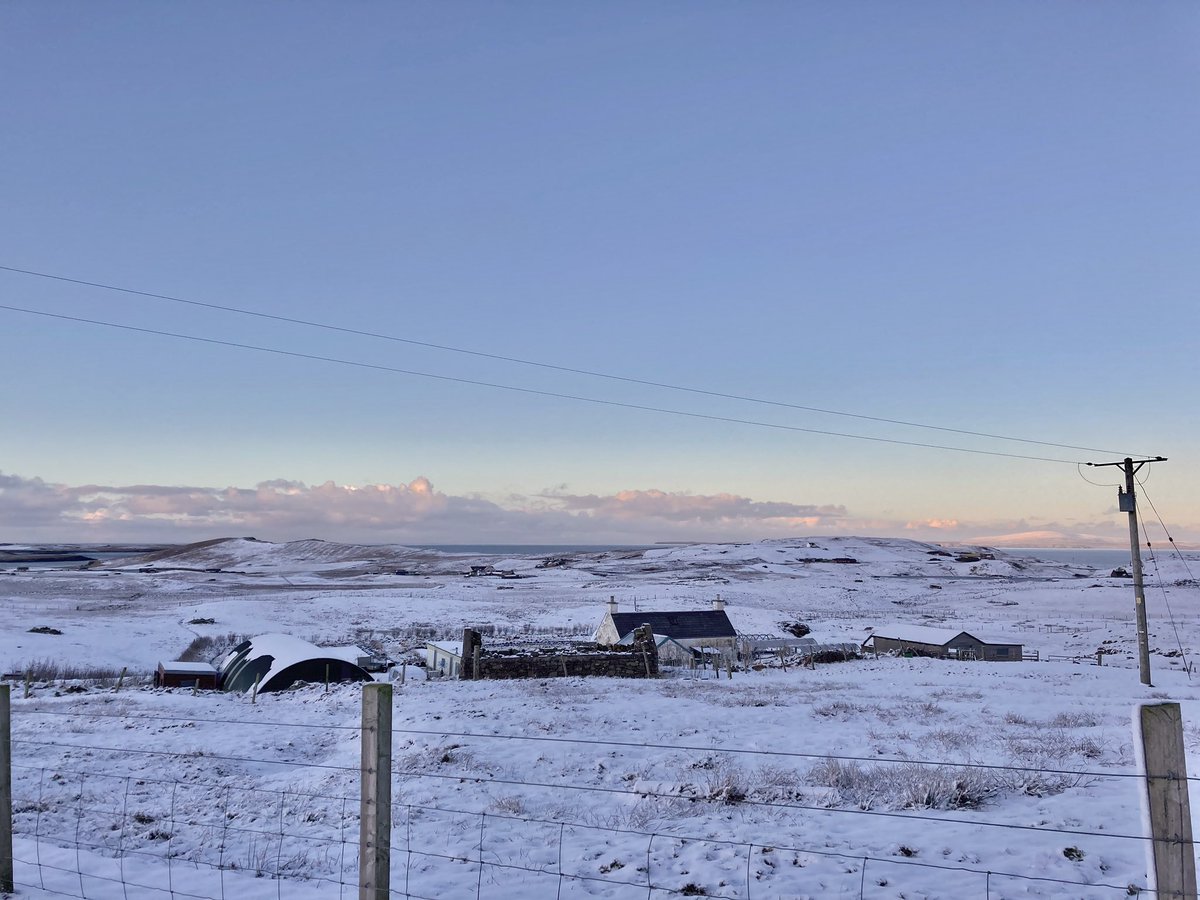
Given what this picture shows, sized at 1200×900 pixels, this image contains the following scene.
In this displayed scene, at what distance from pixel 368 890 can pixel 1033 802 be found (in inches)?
421

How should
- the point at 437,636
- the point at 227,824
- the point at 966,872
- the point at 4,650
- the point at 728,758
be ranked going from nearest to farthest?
the point at 966,872
the point at 227,824
the point at 728,758
the point at 4,650
the point at 437,636

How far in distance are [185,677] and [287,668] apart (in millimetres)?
7590

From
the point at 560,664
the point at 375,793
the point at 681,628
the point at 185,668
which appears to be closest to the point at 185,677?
the point at 185,668

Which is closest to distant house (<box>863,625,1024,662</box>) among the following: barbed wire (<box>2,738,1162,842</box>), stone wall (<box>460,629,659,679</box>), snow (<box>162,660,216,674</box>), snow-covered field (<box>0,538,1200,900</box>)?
snow-covered field (<box>0,538,1200,900</box>)

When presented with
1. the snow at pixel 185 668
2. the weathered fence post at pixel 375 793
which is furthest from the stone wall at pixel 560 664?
the weathered fence post at pixel 375 793

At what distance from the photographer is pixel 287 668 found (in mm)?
29953

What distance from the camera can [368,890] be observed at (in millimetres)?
6191

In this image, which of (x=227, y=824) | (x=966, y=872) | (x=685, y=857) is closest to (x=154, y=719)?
(x=227, y=824)

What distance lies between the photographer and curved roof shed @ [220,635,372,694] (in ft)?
97.6

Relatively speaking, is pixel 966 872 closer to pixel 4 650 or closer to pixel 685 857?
pixel 685 857

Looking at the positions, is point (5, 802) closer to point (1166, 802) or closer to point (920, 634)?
point (1166, 802)

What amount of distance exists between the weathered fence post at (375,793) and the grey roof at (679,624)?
42.8m

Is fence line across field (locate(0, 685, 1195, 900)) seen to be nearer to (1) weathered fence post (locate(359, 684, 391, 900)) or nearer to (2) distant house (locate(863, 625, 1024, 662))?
(1) weathered fence post (locate(359, 684, 391, 900))

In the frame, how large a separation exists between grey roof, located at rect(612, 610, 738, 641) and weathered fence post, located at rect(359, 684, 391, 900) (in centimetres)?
4283
